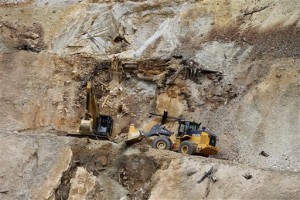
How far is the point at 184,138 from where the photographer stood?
63.9 feet

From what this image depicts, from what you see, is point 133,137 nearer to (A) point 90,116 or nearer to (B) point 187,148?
(B) point 187,148

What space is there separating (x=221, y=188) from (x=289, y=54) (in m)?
6.88

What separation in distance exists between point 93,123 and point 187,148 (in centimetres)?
379

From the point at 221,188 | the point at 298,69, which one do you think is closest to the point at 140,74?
the point at 298,69

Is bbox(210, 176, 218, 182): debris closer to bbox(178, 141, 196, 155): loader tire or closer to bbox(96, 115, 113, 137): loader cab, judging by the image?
bbox(178, 141, 196, 155): loader tire

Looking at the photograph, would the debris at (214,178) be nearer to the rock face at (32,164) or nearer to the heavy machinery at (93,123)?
the rock face at (32,164)

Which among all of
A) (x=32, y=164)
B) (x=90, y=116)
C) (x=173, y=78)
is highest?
(x=173, y=78)

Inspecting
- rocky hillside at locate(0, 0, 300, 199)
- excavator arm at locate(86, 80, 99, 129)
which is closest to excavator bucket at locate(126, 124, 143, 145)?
rocky hillside at locate(0, 0, 300, 199)

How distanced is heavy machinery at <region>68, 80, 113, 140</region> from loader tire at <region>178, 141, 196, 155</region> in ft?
10.6

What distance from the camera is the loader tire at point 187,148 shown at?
18734mm

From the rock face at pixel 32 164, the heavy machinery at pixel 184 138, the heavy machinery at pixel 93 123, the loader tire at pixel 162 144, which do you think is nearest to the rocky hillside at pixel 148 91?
the rock face at pixel 32 164

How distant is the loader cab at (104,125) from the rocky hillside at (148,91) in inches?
26.1

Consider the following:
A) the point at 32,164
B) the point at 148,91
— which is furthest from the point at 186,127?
the point at 32,164

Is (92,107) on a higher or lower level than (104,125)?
higher
